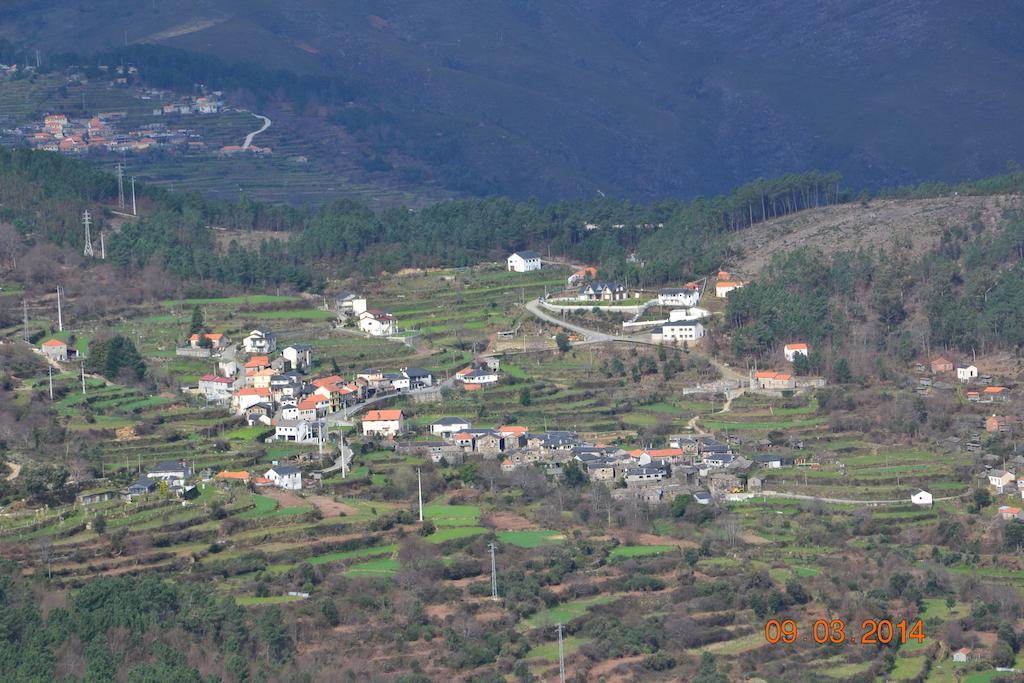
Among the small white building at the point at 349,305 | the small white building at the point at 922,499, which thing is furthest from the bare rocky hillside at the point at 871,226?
the small white building at the point at 922,499

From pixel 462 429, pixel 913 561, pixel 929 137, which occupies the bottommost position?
pixel 913 561

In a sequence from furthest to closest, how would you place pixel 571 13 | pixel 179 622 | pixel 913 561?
pixel 571 13 → pixel 913 561 → pixel 179 622

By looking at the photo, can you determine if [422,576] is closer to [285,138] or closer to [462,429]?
[462,429]

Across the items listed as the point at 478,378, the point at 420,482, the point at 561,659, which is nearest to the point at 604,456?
the point at 420,482

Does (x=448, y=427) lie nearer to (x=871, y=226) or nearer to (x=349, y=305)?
(x=349, y=305)

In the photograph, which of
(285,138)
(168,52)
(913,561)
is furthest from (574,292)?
(168,52)

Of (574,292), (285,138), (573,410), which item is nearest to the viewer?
(573,410)

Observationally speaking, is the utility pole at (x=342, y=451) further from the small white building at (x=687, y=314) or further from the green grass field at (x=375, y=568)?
the small white building at (x=687, y=314)
